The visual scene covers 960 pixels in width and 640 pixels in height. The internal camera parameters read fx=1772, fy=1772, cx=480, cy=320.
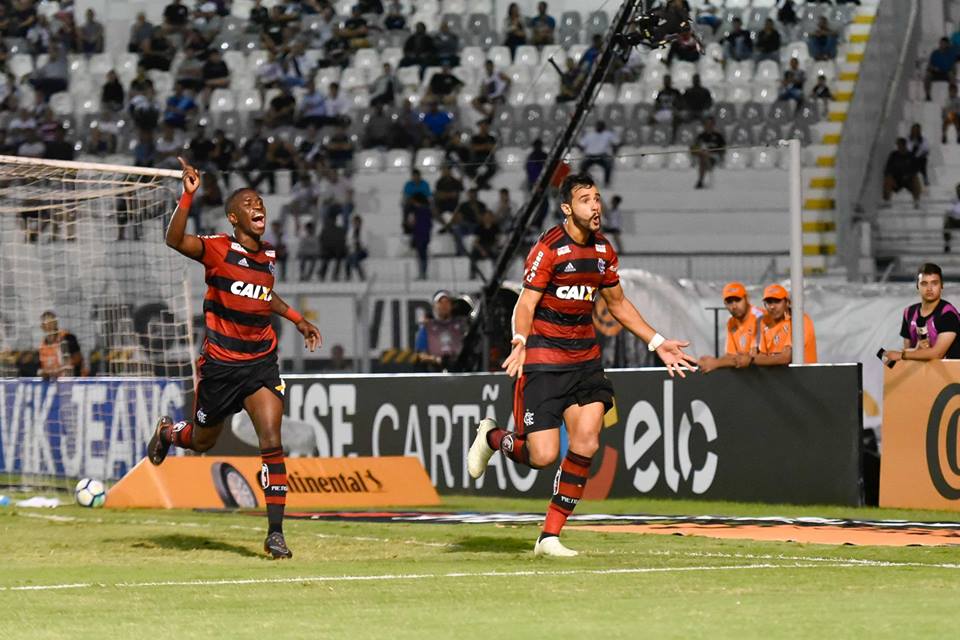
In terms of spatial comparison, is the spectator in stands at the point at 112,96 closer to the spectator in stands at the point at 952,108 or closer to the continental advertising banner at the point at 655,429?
the spectator in stands at the point at 952,108

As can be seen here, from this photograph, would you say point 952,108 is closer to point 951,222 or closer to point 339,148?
point 951,222

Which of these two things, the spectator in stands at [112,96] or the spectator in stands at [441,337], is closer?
the spectator in stands at [441,337]

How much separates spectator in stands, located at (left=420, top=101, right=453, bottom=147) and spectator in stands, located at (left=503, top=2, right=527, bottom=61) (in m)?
2.75

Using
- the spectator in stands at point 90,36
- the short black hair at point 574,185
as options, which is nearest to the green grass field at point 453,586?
the short black hair at point 574,185

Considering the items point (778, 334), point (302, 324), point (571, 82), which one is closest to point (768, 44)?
point (571, 82)

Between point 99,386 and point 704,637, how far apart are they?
507 inches

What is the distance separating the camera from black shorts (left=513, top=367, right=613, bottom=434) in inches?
425

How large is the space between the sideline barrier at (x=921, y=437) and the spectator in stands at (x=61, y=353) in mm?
8941

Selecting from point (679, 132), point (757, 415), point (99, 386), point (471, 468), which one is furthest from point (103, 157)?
point (471, 468)

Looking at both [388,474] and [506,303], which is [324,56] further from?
[388,474]

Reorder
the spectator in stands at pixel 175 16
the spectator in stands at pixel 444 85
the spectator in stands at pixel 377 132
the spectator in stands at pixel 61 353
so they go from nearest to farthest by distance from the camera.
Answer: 1. the spectator in stands at pixel 61 353
2. the spectator in stands at pixel 377 132
3. the spectator in stands at pixel 444 85
4. the spectator in stands at pixel 175 16

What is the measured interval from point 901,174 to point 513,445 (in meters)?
16.5

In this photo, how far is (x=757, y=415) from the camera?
16.5m

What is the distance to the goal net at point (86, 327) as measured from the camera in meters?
18.5
